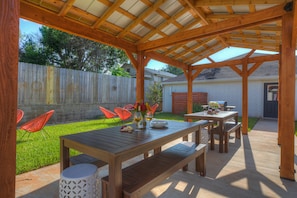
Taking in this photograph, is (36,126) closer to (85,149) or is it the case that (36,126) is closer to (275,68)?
(85,149)

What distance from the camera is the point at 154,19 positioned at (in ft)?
13.6

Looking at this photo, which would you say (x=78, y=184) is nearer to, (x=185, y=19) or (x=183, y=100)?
(x=185, y=19)

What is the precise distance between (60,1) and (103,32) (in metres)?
1.12

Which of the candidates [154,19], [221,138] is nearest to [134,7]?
[154,19]

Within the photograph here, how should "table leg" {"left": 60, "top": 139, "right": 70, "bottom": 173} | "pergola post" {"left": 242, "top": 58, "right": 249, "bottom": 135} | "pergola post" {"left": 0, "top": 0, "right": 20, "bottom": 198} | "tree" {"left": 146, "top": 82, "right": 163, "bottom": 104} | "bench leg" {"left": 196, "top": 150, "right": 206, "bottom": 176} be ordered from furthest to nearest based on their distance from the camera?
"tree" {"left": 146, "top": 82, "right": 163, "bottom": 104}
"pergola post" {"left": 242, "top": 58, "right": 249, "bottom": 135}
"bench leg" {"left": 196, "top": 150, "right": 206, "bottom": 176}
"table leg" {"left": 60, "top": 139, "right": 70, "bottom": 173}
"pergola post" {"left": 0, "top": 0, "right": 20, "bottom": 198}

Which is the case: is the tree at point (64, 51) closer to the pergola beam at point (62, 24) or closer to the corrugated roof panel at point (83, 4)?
the pergola beam at point (62, 24)

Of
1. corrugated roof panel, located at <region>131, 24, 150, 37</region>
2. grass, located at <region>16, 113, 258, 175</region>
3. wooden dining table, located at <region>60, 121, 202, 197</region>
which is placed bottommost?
grass, located at <region>16, 113, 258, 175</region>

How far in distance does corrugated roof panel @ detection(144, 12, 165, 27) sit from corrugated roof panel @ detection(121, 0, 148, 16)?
29 centimetres

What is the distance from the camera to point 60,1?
2980 millimetres

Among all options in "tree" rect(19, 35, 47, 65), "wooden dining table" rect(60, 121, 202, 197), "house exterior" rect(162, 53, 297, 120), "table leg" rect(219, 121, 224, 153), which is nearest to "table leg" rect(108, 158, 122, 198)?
"wooden dining table" rect(60, 121, 202, 197)

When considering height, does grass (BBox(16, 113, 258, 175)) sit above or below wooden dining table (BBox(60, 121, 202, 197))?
below

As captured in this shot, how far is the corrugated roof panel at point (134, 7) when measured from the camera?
347cm

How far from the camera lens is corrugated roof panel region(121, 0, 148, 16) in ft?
11.4

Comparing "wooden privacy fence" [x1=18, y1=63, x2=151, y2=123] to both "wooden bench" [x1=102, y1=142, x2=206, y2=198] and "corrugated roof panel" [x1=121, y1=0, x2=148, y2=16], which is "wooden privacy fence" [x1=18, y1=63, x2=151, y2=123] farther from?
"wooden bench" [x1=102, y1=142, x2=206, y2=198]
